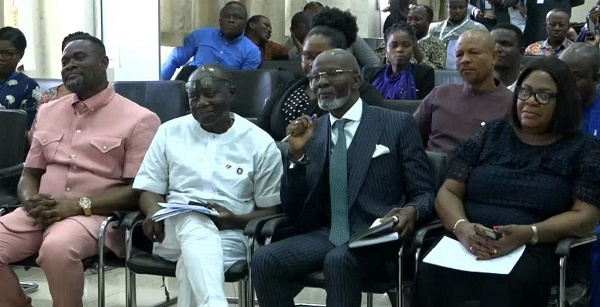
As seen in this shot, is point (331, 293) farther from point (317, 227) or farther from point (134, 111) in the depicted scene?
point (134, 111)

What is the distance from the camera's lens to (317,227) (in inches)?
147

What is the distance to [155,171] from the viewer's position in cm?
385

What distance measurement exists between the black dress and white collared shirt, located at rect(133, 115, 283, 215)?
77 cm

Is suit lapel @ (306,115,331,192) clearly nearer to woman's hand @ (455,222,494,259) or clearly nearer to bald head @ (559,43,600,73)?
woman's hand @ (455,222,494,259)

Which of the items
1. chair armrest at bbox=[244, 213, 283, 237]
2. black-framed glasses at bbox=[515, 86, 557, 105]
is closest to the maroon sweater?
black-framed glasses at bbox=[515, 86, 557, 105]

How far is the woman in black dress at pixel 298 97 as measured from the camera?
447cm

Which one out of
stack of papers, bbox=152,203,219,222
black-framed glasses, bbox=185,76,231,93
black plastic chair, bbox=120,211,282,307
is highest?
black-framed glasses, bbox=185,76,231,93

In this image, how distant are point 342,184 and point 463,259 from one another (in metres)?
0.58

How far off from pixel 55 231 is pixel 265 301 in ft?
3.11

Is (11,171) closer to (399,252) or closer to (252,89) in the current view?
(252,89)

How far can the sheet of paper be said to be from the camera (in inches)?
127

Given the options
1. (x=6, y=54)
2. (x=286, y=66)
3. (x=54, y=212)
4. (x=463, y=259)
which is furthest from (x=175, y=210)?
(x=286, y=66)

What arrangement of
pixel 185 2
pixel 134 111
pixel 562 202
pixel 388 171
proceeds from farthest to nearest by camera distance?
pixel 185 2, pixel 134 111, pixel 388 171, pixel 562 202

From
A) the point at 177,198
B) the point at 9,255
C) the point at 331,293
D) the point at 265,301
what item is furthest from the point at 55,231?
the point at 331,293
